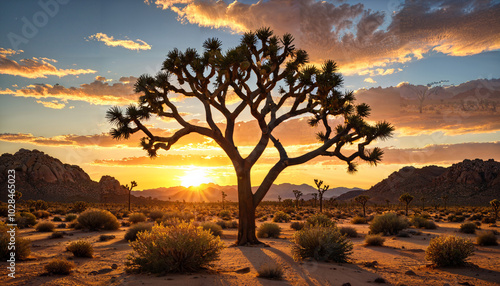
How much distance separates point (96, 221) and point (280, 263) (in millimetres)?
15484

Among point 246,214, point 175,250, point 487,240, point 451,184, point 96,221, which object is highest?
point 246,214

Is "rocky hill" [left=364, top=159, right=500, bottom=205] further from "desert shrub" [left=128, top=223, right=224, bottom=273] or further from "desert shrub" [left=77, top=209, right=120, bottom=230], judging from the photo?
"desert shrub" [left=128, top=223, right=224, bottom=273]

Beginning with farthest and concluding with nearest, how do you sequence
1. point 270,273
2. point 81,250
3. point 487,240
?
point 487,240 → point 81,250 → point 270,273

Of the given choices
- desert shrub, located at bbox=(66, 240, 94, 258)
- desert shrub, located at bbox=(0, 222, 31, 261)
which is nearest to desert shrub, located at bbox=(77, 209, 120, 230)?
desert shrub, located at bbox=(66, 240, 94, 258)

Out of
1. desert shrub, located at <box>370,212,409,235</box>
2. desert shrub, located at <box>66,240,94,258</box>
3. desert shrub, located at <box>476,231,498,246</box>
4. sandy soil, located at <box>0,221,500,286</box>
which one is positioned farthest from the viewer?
desert shrub, located at <box>370,212,409,235</box>

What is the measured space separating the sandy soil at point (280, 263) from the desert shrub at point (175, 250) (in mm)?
→ 318

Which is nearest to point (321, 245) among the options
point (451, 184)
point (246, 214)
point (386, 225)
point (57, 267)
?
point (246, 214)

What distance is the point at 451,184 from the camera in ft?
321

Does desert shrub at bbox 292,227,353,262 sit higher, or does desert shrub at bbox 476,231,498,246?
desert shrub at bbox 292,227,353,262

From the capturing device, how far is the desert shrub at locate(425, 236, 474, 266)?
10.4 m

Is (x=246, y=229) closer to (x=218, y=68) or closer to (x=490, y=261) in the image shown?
(x=218, y=68)

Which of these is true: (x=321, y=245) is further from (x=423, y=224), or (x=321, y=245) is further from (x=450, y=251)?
(x=423, y=224)

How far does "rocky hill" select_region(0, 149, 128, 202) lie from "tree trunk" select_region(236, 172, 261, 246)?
253 feet

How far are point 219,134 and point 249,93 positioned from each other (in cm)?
224
